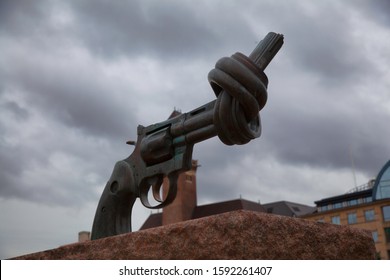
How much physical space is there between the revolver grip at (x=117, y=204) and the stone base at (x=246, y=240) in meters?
1.47

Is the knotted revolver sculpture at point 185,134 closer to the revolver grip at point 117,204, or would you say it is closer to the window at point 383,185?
the revolver grip at point 117,204

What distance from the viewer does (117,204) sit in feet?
16.0

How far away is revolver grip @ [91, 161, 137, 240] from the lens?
4793mm

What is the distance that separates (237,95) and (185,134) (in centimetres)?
76

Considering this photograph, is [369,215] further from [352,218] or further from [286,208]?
[286,208]

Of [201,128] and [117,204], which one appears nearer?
[201,128]

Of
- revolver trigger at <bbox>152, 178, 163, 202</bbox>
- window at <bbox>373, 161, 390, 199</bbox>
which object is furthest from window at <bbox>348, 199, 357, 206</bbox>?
revolver trigger at <bbox>152, 178, 163, 202</bbox>

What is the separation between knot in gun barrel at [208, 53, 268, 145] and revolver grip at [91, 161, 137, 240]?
1275 mm

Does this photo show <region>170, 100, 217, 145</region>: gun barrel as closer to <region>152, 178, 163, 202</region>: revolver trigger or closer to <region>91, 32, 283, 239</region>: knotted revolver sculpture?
<region>91, 32, 283, 239</region>: knotted revolver sculpture

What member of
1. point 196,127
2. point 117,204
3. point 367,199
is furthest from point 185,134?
point 367,199

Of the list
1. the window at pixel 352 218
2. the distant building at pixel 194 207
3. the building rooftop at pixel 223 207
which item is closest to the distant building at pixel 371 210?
the window at pixel 352 218

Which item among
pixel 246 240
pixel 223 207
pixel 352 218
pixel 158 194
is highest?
pixel 223 207
